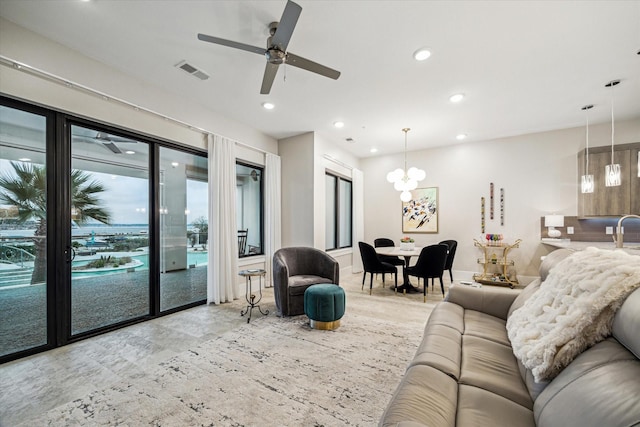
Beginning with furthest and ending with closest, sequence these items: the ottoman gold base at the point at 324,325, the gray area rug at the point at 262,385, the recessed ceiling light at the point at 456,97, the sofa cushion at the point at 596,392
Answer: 1. the recessed ceiling light at the point at 456,97
2. the ottoman gold base at the point at 324,325
3. the gray area rug at the point at 262,385
4. the sofa cushion at the point at 596,392

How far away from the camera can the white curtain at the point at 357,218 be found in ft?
21.6

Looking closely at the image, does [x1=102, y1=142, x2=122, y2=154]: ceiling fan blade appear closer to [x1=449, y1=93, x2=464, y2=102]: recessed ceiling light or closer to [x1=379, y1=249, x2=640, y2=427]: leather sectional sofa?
[x1=379, y1=249, x2=640, y2=427]: leather sectional sofa

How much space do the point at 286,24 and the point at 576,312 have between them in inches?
98.5

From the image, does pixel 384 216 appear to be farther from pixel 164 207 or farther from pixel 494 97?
pixel 164 207

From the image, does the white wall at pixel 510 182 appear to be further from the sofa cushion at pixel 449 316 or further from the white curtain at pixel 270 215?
the sofa cushion at pixel 449 316

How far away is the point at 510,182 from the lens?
5559mm

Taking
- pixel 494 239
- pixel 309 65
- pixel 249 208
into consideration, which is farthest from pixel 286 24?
pixel 494 239

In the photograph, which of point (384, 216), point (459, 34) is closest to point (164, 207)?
point (459, 34)

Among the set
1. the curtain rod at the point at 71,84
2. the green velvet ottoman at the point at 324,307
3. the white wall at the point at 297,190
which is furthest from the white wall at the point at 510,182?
the curtain rod at the point at 71,84

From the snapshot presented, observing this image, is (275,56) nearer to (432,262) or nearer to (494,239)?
(432,262)

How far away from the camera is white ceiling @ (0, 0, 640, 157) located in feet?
7.43

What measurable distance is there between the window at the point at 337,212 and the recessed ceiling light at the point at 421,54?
3449 millimetres

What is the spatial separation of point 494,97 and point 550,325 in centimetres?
360

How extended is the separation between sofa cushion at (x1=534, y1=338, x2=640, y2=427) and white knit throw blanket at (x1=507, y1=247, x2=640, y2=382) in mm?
45
